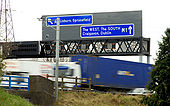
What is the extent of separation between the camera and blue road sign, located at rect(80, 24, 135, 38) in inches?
2312

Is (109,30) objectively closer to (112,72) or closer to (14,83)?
(112,72)

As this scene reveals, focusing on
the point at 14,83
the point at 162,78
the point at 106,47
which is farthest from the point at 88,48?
the point at 162,78

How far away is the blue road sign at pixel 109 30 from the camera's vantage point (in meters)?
58.7

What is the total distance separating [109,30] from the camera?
59.0 metres

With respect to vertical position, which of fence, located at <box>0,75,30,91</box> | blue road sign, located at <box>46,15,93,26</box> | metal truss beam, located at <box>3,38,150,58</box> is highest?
blue road sign, located at <box>46,15,93,26</box>

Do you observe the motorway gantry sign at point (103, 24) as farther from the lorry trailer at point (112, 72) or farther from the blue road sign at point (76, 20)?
the lorry trailer at point (112, 72)

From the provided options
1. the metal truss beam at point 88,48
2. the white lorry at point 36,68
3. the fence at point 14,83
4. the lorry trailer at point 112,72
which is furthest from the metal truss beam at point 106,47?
the fence at point 14,83

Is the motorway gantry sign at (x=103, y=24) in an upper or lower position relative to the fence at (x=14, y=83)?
upper

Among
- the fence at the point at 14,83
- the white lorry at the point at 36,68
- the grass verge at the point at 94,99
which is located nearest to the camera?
the fence at the point at 14,83

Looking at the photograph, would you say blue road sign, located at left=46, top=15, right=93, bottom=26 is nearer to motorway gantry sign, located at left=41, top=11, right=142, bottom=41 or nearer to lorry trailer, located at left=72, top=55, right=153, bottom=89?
motorway gantry sign, located at left=41, top=11, right=142, bottom=41

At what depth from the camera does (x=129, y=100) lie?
127 feet

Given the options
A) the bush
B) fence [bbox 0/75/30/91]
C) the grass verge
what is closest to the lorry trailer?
the grass verge

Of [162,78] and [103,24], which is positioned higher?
[103,24]

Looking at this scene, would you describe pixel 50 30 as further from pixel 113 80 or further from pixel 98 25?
pixel 113 80
